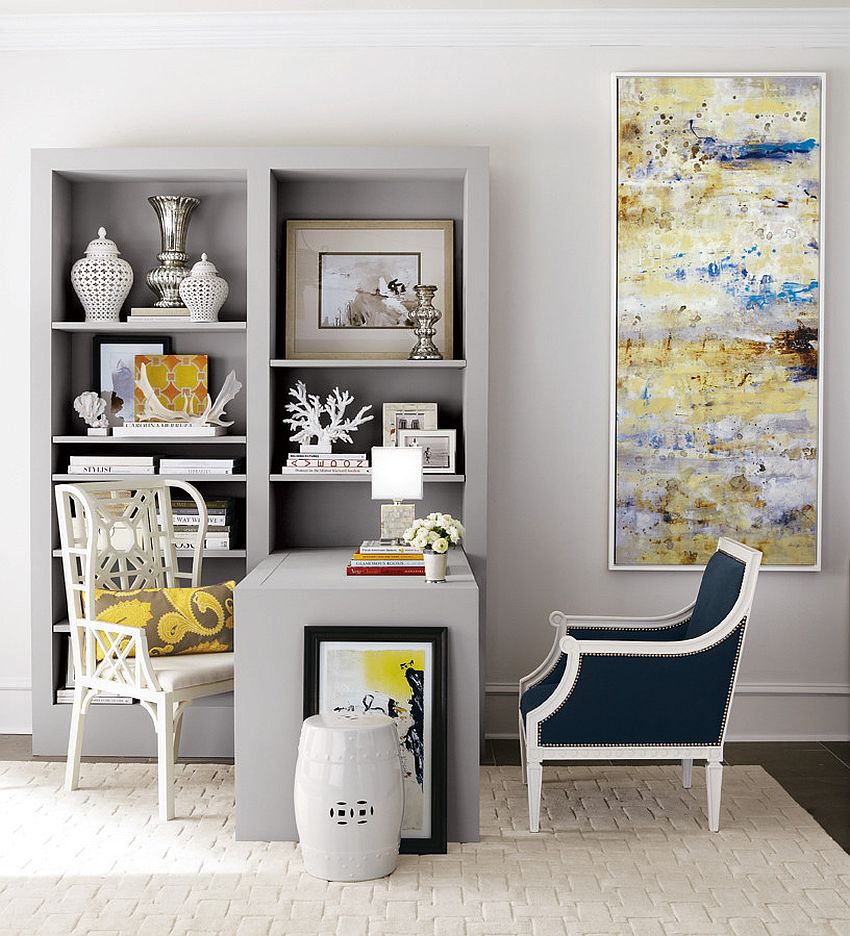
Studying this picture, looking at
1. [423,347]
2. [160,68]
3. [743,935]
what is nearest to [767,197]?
[423,347]

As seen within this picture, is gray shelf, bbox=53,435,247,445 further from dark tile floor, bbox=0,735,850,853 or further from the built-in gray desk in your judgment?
dark tile floor, bbox=0,735,850,853

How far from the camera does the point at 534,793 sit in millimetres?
3254

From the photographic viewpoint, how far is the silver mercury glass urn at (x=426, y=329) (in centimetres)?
409

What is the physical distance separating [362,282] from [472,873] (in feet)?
7.57

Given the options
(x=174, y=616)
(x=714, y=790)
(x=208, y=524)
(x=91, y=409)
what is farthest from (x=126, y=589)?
(x=714, y=790)

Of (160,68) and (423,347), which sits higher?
(160,68)

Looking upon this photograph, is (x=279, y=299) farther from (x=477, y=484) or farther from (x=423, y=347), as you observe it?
(x=477, y=484)

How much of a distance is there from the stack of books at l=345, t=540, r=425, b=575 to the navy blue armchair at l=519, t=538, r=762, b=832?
57 cm

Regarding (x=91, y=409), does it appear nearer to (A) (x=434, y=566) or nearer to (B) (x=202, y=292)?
(B) (x=202, y=292)

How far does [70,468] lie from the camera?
13.5 feet

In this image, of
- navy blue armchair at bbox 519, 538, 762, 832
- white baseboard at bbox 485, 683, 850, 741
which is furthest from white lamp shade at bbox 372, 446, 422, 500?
white baseboard at bbox 485, 683, 850, 741

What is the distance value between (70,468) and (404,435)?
4.29ft

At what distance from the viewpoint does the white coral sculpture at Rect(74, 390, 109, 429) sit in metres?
4.12

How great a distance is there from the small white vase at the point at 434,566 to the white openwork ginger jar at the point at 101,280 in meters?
1.73
